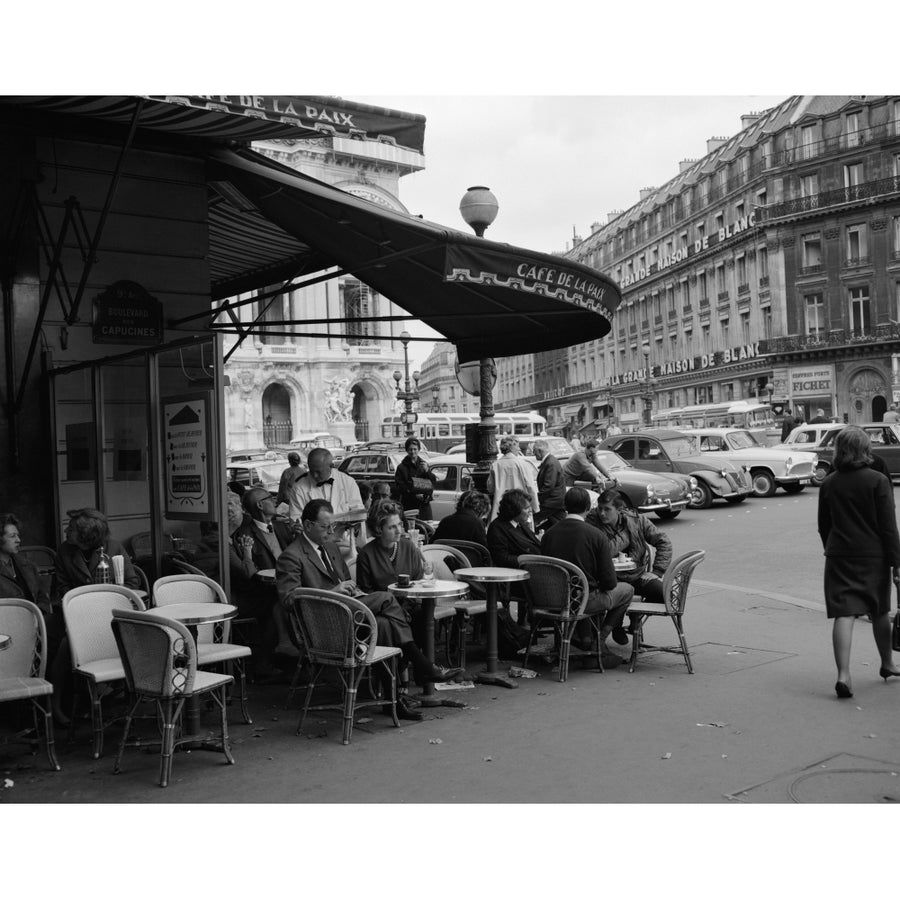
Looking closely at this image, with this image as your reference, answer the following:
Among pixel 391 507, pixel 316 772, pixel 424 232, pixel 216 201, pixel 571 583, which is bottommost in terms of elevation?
pixel 316 772

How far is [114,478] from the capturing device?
8195mm

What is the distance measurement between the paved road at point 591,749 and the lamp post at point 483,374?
157 inches

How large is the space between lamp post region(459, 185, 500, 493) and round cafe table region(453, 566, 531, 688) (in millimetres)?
3312

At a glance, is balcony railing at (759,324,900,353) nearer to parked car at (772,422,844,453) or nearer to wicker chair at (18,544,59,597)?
parked car at (772,422,844,453)

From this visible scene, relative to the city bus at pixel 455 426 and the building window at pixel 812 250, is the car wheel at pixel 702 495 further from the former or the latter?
the building window at pixel 812 250

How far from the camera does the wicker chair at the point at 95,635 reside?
17.9ft

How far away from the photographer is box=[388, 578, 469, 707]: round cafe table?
6.18 meters

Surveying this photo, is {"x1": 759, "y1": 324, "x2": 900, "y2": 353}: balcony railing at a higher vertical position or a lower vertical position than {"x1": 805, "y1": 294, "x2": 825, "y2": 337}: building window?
lower

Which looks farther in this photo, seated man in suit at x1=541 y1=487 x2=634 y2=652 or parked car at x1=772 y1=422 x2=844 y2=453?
parked car at x1=772 y1=422 x2=844 y2=453

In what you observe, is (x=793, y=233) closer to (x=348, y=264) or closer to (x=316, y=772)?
(x=348, y=264)

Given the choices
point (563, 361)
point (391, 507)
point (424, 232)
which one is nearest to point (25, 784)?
point (391, 507)

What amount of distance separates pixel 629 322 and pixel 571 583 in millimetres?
73235

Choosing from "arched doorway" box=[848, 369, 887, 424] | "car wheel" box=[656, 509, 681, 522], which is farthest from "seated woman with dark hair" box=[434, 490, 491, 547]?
"arched doorway" box=[848, 369, 887, 424]

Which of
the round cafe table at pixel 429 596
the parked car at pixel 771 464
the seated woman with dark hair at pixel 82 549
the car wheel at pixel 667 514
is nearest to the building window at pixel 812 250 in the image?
the parked car at pixel 771 464
